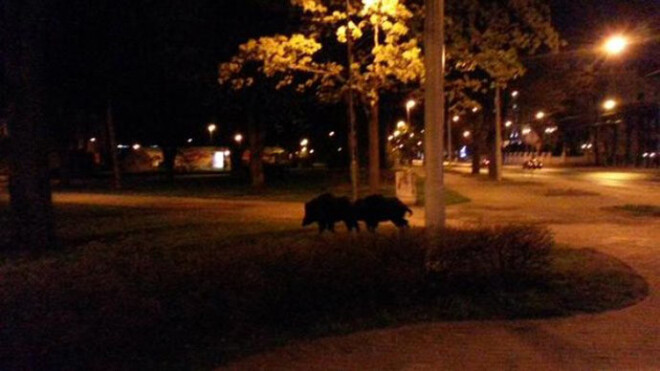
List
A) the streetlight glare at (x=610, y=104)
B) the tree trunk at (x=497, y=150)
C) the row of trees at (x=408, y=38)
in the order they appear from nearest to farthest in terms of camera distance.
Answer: the row of trees at (x=408, y=38)
the tree trunk at (x=497, y=150)
the streetlight glare at (x=610, y=104)

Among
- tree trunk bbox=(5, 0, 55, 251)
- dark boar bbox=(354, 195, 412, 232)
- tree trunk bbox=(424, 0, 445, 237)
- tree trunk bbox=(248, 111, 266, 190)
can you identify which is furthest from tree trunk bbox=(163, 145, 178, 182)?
tree trunk bbox=(424, 0, 445, 237)

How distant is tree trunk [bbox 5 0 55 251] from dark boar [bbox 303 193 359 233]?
4.76m

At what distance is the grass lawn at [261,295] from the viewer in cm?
702

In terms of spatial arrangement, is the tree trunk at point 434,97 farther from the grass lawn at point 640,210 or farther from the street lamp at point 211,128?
the street lamp at point 211,128

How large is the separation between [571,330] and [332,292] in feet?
7.95

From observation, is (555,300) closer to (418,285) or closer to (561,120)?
(418,285)

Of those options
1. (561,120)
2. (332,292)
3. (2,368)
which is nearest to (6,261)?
(332,292)

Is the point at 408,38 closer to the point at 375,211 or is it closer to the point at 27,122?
the point at 375,211

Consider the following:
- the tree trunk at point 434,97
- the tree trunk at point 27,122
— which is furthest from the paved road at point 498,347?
the tree trunk at point 27,122

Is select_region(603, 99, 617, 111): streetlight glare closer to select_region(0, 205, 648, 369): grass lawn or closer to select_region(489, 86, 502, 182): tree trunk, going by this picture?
select_region(489, 86, 502, 182): tree trunk

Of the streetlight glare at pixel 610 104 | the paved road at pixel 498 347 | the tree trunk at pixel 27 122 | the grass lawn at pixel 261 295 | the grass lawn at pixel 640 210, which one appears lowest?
the grass lawn at pixel 640 210

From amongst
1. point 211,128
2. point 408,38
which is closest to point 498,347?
point 408,38

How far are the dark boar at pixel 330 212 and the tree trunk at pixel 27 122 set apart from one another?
476 cm

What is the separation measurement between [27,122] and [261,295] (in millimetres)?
8302
